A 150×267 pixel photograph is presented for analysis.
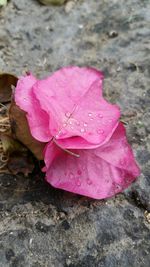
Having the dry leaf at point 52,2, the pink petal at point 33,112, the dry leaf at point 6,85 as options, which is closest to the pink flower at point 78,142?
the pink petal at point 33,112

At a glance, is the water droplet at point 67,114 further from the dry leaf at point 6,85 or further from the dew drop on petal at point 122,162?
the dry leaf at point 6,85

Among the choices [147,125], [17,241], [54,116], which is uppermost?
[54,116]

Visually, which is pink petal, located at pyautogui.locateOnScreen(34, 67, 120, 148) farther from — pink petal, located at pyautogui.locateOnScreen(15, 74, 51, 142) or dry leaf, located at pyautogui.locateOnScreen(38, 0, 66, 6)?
dry leaf, located at pyautogui.locateOnScreen(38, 0, 66, 6)

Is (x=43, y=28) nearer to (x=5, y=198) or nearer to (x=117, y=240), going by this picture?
(x=5, y=198)

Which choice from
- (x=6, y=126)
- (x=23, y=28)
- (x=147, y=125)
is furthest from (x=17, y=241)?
(x=23, y=28)

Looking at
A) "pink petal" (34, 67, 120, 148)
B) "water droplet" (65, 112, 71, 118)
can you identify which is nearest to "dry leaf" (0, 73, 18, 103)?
"pink petal" (34, 67, 120, 148)
